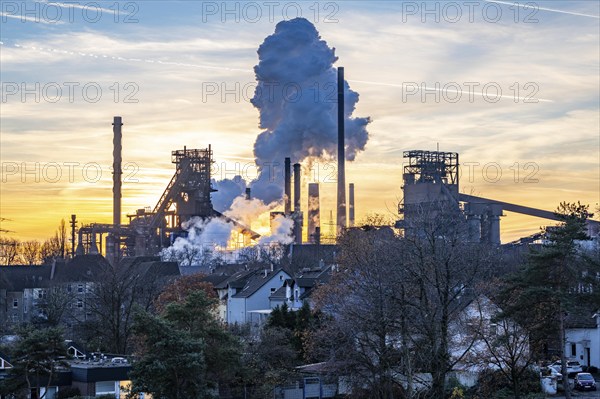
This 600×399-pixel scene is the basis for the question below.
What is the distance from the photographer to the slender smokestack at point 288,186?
426 ft

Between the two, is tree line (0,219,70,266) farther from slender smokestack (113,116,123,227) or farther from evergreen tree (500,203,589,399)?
evergreen tree (500,203,589,399)

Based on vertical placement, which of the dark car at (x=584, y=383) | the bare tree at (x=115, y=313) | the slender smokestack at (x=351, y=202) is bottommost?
the dark car at (x=584, y=383)

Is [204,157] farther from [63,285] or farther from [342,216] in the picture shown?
[63,285]

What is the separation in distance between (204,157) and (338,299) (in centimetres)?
9963

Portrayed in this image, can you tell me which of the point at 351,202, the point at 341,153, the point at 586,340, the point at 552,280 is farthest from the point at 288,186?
the point at 552,280

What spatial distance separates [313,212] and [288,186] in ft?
27.8

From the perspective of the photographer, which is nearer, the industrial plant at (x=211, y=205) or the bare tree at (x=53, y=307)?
the bare tree at (x=53, y=307)

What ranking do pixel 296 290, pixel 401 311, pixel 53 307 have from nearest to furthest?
1. pixel 401 311
2. pixel 296 290
3. pixel 53 307

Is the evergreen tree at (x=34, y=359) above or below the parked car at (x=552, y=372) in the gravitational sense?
above

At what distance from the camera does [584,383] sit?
163 ft

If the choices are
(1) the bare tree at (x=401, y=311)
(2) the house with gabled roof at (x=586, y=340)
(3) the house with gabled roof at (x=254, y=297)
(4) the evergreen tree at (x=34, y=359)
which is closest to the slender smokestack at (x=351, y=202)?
(3) the house with gabled roof at (x=254, y=297)

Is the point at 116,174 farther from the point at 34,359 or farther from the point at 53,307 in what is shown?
the point at 34,359

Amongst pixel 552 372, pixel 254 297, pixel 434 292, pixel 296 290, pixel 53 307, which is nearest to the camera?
pixel 434 292

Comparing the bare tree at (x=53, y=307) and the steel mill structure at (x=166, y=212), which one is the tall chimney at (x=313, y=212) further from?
the bare tree at (x=53, y=307)
